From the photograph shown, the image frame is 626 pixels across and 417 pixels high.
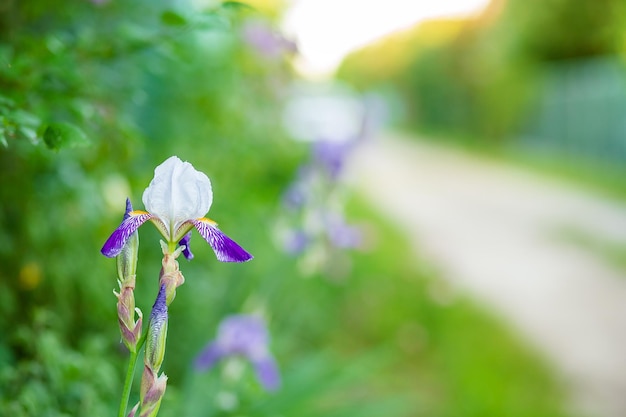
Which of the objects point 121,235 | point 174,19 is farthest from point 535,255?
point 121,235

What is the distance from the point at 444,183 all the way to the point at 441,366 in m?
7.80

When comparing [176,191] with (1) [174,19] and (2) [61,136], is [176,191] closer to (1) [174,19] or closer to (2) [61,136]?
(2) [61,136]

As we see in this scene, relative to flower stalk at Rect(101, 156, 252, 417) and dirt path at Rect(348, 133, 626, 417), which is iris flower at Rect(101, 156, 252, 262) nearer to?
flower stalk at Rect(101, 156, 252, 417)

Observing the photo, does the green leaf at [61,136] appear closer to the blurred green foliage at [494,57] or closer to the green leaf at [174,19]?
the green leaf at [174,19]

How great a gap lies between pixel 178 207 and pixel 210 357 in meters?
1.05

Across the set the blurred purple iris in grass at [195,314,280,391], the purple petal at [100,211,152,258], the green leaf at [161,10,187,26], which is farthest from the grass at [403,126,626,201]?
the purple petal at [100,211,152,258]

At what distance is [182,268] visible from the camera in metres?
2.81

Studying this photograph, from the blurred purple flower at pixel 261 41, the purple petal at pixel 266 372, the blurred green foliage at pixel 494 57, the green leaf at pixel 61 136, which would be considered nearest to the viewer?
the green leaf at pixel 61 136

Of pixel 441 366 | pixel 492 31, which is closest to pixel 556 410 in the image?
pixel 441 366

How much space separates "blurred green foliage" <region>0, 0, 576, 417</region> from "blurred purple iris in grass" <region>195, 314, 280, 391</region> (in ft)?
0.41

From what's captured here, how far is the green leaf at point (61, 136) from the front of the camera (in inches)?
44.9

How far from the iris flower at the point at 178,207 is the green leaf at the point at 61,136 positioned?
0.81ft

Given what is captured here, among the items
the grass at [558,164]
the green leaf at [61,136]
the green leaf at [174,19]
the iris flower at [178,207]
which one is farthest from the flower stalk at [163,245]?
the grass at [558,164]

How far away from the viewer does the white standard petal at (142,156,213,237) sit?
94 cm
